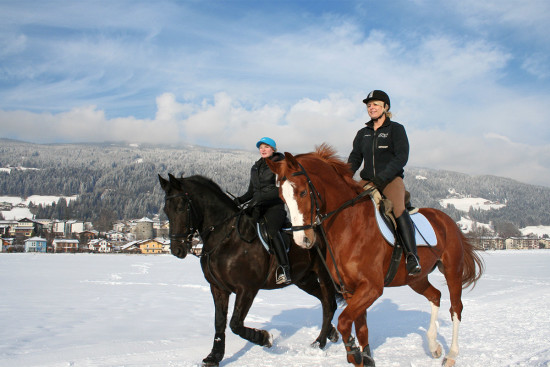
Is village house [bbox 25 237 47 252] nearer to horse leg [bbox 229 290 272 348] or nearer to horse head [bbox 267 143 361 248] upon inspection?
horse leg [bbox 229 290 272 348]

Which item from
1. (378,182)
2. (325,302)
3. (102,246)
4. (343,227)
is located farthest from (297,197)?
(102,246)

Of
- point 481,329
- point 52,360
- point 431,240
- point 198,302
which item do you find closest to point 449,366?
point 431,240

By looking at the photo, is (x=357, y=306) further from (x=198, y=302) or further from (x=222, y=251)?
(x=198, y=302)

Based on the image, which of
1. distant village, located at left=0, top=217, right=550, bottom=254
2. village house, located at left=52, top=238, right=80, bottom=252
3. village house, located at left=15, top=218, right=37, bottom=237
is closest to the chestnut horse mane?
distant village, located at left=0, top=217, right=550, bottom=254

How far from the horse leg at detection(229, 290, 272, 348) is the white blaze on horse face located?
7.61 ft

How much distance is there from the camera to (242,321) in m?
6.44

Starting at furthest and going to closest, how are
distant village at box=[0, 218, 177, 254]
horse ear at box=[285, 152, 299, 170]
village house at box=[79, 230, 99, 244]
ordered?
village house at box=[79, 230, 99, 244], distant village at box=[0, 218, 177, 254], horse ear at box=[285, 152, 299, 170]

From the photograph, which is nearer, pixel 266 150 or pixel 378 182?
pixel 378 182

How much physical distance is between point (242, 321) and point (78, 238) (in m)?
148

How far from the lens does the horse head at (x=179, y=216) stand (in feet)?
21.8

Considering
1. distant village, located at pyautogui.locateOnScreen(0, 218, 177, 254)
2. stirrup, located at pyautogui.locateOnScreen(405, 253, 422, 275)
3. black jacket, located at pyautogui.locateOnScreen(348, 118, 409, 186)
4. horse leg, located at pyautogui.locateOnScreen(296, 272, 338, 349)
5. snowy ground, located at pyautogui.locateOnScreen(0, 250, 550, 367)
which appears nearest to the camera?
black jacket, located at pyautogui.locateOnScreen(348, 118, 409, 186)

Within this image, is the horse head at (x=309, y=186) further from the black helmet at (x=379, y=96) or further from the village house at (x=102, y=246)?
the village house at (x=102, y=246)

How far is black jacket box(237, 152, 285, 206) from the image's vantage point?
23.3 ft

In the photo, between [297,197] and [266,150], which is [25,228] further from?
[297,197]
